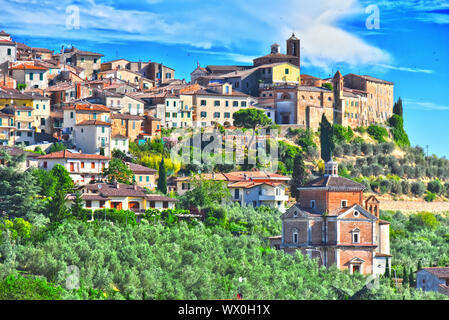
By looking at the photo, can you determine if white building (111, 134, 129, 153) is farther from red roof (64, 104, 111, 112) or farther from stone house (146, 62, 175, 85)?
stone house (146, 62, 175, 85)

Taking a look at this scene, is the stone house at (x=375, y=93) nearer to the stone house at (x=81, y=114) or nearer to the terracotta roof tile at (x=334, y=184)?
the stone house at (x=81, y=114)

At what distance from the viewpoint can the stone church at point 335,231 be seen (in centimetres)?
4719

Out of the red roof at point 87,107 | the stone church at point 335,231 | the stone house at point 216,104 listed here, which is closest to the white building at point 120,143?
the red roof at point 87,107

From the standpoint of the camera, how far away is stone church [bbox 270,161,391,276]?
47188 millimetres

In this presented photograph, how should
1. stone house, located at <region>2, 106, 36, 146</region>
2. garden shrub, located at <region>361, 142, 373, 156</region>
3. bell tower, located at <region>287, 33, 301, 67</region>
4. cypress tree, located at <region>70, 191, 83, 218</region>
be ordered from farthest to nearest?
bell tower, located at <region>287, 33, 301, 67</region> < garden shrub, located at <region>361, 142, 373, 156</region> < stone house, located at <region>2, 106, 36, 146</region> < cypress tree, located at <region>70, 191, 83, 218</region>

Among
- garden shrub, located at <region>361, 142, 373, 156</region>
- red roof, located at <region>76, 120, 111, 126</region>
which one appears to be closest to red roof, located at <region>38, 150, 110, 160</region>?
red roof, located at <region>76, 120, 111, 126</region>

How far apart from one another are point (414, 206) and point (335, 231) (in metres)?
25.1

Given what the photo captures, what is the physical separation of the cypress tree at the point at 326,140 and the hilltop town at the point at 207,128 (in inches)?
31.9

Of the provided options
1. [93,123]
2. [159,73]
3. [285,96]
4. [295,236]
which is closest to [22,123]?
[93,123]

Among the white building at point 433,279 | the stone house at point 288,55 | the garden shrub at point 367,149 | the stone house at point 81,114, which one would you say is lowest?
the white building at point 433,279

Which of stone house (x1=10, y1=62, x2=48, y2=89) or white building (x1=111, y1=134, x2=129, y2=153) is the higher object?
stone house (x1=10, y1=62, x2=48, y2=89)

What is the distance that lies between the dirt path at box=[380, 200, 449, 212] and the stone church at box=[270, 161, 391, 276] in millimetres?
19619

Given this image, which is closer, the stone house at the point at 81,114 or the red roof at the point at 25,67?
the stone house at the point at 81,114

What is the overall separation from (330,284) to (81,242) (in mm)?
9982
